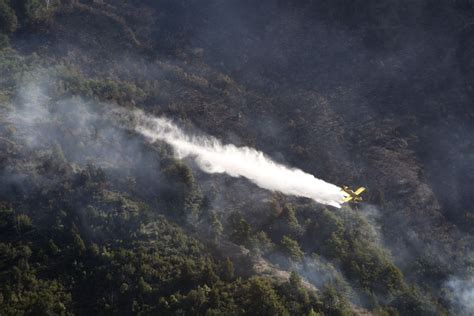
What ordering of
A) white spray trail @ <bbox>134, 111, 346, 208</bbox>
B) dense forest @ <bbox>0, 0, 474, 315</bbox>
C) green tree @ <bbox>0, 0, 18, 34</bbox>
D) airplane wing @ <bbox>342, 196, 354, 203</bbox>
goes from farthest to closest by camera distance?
green tree @ <bbox>0, 0, 18, 34</bbox> < white spray trail @ <bbox>134, 111, 346, 208</bbox> < airplane wing @ <bbox>342, 196, 354, 203</bbox> < dense forest @ <bbox>0, 0, 474, 315</bbox>

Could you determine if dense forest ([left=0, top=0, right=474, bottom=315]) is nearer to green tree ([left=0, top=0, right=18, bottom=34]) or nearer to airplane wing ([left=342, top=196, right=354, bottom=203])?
green tree ([left=0, top=0, right=18, bottom=34])

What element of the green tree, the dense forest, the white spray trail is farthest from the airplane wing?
the green tree

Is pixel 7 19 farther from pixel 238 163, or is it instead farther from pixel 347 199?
pixel 347 199

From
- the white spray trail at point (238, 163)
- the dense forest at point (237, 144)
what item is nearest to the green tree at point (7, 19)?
the dense forest at point (237, 144)

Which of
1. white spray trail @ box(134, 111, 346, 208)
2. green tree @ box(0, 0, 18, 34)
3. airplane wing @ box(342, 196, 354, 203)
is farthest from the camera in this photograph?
green tree @ box(0, 0, 18, 34)

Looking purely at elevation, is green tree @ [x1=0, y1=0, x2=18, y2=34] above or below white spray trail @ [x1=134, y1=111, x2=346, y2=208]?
above

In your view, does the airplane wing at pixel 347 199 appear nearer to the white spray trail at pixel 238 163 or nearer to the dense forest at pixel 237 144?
the white spray trail at pixel 238 163

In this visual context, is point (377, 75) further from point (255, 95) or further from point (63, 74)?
point (63, 74)
